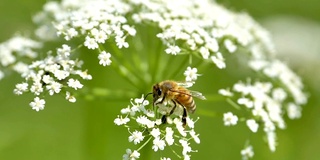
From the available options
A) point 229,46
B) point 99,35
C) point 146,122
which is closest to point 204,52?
point 229,46

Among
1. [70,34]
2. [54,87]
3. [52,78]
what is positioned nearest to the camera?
[54,87]

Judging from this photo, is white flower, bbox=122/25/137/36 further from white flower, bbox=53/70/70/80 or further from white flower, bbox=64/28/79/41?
white flower, bbox=53/70/70/80

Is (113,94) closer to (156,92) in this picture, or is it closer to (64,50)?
(64,50)

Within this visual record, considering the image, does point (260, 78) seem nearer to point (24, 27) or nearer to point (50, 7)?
→ point (50, 7)

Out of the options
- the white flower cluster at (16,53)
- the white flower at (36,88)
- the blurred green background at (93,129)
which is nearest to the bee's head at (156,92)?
the white flower at (36,88)

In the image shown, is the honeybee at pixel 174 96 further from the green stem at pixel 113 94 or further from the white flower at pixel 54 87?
the green stem at pixel 113 94

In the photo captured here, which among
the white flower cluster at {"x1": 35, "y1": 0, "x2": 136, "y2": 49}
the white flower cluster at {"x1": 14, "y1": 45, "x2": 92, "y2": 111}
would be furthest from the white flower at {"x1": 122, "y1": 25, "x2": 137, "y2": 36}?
the white flower cluster at {"x1": 14, "y1": 45, "x2": 92, "y2": 111}
